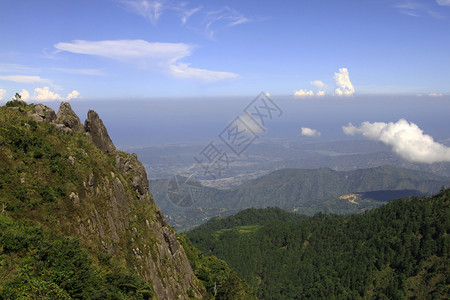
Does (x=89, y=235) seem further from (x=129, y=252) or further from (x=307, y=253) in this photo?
(x=307, y=253)

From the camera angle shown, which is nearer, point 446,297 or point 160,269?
point 160,269

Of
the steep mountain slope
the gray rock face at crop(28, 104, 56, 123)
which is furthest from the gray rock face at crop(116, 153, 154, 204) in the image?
the gray rock face at crop(28, 104, 56, 123)

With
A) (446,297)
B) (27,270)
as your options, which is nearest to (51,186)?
(27,270)

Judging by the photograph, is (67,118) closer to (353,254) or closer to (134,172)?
(134,172)

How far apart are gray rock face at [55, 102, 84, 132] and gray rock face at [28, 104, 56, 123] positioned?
810 mm

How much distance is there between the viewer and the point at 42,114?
28.0 m

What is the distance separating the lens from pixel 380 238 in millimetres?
103750

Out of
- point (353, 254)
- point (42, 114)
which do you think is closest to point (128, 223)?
point (42, 114)

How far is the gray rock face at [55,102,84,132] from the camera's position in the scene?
30016 millimetres

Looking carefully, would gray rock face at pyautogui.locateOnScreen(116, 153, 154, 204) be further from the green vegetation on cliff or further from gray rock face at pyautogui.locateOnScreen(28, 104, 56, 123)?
the green vegetation on cliff

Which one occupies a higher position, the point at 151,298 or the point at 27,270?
the point at 27,270

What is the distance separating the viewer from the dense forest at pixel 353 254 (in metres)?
85.2

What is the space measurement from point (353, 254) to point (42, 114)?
11492 cm

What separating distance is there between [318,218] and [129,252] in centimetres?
14539
